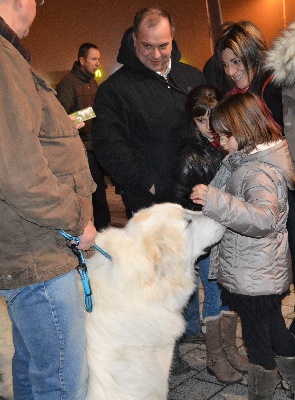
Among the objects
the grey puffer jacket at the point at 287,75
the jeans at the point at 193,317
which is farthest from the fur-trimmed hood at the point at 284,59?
the jeans at the point at 193,317

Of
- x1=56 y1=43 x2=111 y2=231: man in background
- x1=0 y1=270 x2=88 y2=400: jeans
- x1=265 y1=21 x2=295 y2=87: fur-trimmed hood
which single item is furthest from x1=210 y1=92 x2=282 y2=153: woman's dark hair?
x1=56 y1=43 x2=111 y2=231: man in background

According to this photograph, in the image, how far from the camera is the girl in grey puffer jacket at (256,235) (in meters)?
2.86

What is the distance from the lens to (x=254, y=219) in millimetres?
2775

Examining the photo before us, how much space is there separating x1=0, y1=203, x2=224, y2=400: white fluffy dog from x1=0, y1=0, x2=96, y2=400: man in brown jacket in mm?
185

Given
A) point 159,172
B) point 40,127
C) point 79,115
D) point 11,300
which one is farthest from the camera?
point 159,172

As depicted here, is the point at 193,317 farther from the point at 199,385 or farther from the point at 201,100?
the point at 201,100

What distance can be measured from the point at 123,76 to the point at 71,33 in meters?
8.18

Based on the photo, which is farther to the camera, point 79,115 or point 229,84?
point 229,84

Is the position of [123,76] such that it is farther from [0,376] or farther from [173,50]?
[0,376]

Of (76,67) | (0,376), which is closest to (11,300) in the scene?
(0,376)

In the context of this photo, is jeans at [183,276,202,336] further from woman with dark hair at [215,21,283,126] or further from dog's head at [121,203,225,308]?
woman with dark hair at [215,21,283,126]

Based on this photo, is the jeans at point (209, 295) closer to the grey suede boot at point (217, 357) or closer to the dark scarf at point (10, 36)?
the grey suede boot at point (217, 357)

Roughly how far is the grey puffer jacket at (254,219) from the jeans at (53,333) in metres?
1.01

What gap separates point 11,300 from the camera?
213cm
